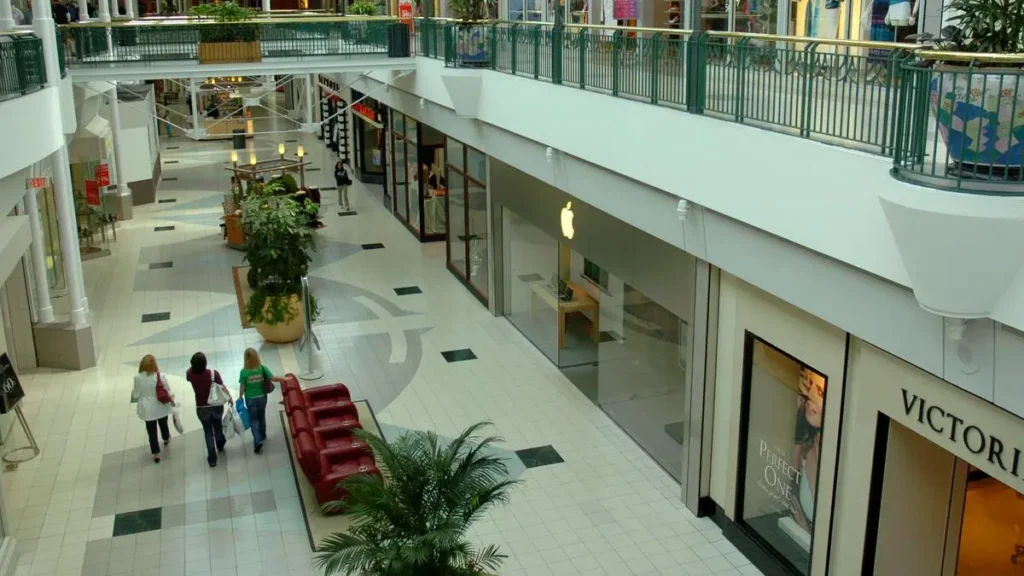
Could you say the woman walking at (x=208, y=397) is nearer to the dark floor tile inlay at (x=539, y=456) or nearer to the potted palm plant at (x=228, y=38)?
the dark floor tile inlay at (x=539, y=456)

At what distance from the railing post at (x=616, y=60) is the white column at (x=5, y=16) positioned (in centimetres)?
725

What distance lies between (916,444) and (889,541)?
0.81 meters

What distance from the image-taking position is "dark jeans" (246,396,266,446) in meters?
11.1

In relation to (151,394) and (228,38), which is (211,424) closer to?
(151,394)

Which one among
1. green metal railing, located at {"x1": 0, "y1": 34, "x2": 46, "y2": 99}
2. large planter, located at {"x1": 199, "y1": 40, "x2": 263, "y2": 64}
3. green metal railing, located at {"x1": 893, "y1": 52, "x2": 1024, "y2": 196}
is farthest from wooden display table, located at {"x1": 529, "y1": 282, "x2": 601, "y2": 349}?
green metal railing, located at {"x1": 893, "y1": 52, "x2": 1024, "y2": 196}

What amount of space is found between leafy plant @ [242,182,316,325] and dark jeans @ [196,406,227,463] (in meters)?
4.01

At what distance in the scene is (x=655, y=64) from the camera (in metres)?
8.97

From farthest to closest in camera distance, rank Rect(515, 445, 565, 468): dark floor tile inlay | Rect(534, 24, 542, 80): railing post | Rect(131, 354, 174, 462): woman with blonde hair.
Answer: Rect(534, 24, 542, 80): railing post
Rect(515, 445, 565, 468): dark floor tile inlay
Rect(131, 354, 174, 462): woman with blonde hair

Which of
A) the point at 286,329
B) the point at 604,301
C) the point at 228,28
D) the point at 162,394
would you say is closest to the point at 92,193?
the point at 228,28

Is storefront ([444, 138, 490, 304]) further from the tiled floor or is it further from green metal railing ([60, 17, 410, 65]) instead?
green metal railing ([60, 17, 410, 65])

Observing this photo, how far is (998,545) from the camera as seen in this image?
28.8ft

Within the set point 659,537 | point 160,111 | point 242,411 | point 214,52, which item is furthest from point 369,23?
point 160,111

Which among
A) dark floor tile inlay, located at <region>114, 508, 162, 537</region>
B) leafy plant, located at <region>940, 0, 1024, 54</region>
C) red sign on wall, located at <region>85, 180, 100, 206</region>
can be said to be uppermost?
leafy plant, located at <region>940, 0, 1024, 54</region>

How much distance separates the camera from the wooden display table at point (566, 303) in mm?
12594
